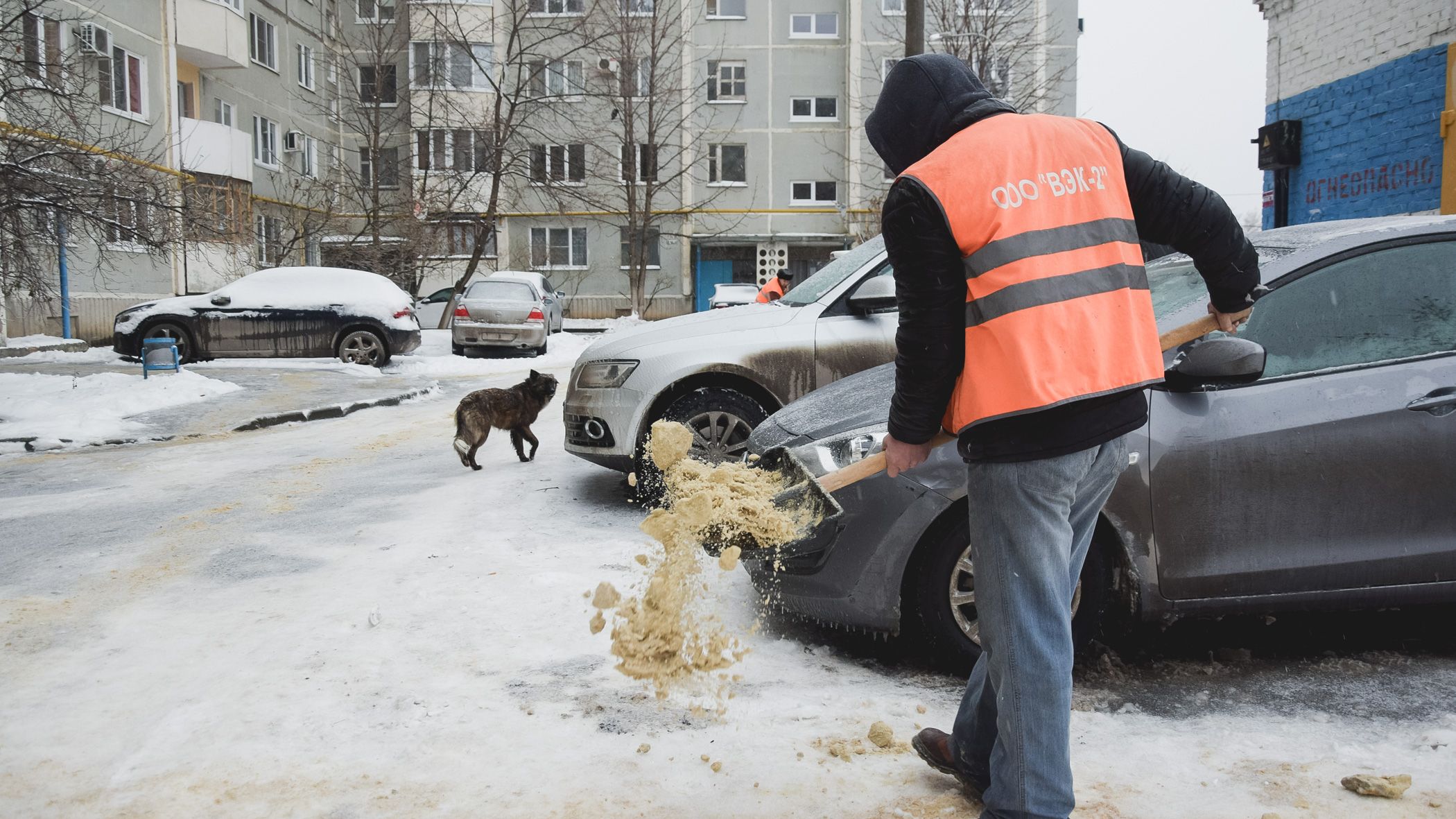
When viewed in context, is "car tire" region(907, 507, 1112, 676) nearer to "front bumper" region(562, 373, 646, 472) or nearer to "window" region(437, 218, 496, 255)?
"front bumper" region(562, 373, 646, 472)

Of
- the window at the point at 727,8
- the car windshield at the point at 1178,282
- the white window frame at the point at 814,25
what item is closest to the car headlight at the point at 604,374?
the car windshield at the point at 1178,282

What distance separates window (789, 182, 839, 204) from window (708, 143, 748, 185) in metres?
1.94

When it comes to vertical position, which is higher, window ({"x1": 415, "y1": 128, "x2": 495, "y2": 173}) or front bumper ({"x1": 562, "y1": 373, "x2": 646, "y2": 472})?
window ({"x1": 415, "y1": 128, "x2": 495, "y2": 173})

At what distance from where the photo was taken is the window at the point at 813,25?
42.1 meters

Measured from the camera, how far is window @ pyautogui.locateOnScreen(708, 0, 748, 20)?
139 feet

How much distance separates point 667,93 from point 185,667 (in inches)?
1497

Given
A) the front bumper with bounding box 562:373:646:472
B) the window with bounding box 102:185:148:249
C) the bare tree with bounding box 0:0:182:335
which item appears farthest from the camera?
the window with bounding box 102:185:148:249

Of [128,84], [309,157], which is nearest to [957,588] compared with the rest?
[128,84]

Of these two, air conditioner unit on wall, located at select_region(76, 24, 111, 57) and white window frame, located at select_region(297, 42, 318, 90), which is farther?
white window frame, located at select_region(297, 42, 318, 90)

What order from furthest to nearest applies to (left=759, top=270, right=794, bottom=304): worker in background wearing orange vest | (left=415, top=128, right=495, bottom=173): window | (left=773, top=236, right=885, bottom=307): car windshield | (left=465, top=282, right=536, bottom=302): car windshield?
(left=415, top=128, right=495, bottom=173): window, (left=465, top=282, right=536, bottom=302): car windshield, (left=759, top=270, right=794, bottom=304): worker in background wearing orange vest, (left=773, top=236, right=885, bottom=307): car windshield

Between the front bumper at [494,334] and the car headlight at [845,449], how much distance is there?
57.5 feet

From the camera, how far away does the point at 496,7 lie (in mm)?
41719

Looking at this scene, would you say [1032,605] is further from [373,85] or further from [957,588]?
Answer: [373,85]

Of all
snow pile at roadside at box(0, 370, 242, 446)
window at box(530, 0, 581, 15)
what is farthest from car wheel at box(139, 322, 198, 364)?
window at box(530, 0, 581, 15)
